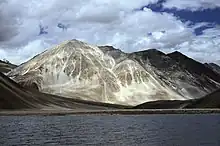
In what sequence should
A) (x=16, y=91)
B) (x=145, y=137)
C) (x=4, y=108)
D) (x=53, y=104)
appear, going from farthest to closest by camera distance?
(x=53, y=104) → (x=16, y=91) → (x=4, y=108) → (x=145, y=137)

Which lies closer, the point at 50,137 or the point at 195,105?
the point at 50,137

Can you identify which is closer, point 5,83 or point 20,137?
point 20,137

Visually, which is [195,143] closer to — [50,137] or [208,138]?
[208,138]

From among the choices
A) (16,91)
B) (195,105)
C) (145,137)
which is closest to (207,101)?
(195,105)

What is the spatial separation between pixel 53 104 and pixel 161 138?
139m

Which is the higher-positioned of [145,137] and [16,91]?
[16,91]

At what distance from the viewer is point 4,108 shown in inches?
6152

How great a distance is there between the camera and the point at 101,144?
158ft

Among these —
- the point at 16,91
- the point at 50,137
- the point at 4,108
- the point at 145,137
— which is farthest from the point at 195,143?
the point at 16,91

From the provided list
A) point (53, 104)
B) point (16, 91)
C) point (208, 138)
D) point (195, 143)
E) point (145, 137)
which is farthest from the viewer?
point (53, 104)

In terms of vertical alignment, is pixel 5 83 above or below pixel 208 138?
above

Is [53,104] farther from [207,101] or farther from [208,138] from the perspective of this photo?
[208,138]

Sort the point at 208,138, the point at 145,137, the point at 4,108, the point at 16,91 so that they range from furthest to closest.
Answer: the point at 16,91 → the point at 4,108 → the point at 145,137 → the point at 208,138

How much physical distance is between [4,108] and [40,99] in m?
32.6
